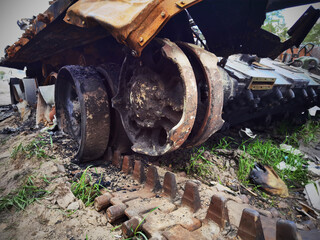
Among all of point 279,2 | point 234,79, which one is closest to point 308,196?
point 234,79

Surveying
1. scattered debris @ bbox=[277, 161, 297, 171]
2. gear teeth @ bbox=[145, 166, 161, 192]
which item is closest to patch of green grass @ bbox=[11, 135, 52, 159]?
gear teeth @ bbox=[145, 166, 161, 192]

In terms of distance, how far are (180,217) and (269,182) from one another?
1400mm

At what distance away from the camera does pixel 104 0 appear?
1.49 m

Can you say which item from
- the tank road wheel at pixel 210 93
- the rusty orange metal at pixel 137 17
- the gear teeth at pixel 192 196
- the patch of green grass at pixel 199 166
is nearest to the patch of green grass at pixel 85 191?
the gear teeth at pixel 192 196

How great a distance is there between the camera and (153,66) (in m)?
1.75

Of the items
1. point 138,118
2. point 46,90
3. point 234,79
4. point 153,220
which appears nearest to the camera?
point 153,220

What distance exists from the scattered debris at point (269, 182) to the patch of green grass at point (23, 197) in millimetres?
2081

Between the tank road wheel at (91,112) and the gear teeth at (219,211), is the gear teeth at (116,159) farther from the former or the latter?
the gear teeth at (219,211)

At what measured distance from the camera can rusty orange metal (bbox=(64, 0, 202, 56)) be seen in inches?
46.0

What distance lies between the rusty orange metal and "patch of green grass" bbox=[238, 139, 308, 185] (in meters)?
1.89

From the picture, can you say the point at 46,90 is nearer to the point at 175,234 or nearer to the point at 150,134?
the point at 150,134

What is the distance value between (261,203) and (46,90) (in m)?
3.65

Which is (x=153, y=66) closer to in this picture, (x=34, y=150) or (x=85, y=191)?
(x=85, y=191)

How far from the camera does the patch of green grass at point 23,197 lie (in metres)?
1.51
